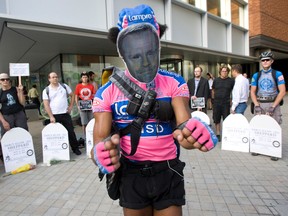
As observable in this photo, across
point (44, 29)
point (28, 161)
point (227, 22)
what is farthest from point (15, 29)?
point (227, 22)

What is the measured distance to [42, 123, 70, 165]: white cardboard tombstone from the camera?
509cm

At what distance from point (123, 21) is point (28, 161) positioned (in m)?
4.33

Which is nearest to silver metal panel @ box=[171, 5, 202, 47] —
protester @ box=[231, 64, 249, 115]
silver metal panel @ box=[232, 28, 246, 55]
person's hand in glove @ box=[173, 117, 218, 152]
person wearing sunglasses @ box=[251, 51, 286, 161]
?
silver metal panel @ box=[232, 28, 246, 55]

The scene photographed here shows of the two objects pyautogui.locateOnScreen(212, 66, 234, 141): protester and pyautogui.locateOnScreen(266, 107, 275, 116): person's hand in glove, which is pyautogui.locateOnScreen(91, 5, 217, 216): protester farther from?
pyautogui.locateOnScreen(212, 66, 234, 141): protester

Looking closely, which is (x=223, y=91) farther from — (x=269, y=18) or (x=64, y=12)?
(x=269, y=18)

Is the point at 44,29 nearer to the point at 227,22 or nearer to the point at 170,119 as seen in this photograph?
the point at 170,119

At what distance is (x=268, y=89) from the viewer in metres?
4.71

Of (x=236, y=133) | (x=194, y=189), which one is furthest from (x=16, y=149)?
(x=236, y=133)

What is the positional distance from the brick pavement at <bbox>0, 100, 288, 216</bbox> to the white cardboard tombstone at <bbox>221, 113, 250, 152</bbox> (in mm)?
244

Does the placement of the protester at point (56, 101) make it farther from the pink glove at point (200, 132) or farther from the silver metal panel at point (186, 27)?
the silver metal panel at point (186, 27)

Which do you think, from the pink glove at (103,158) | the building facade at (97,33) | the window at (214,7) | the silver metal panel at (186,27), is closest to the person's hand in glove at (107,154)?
the pink glove at (103,158)

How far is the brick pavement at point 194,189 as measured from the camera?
313 cm

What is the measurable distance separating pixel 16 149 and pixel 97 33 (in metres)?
3.97

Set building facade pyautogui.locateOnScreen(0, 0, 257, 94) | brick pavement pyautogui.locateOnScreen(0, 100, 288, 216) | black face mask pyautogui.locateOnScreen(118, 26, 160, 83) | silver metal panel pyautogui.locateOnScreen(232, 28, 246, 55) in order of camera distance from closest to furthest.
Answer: black face mask pyautogui.locateOnScreen(118, 26, 160, 83)
brick pavement pyautogui.locateOnScreen(0, 100, 288, 216)
building facade pyautogui.locateOnScreen(0, 0, 257, 94)
silver metal panel pyautogui.locateOnScreen(232, 28, 246, 55)
